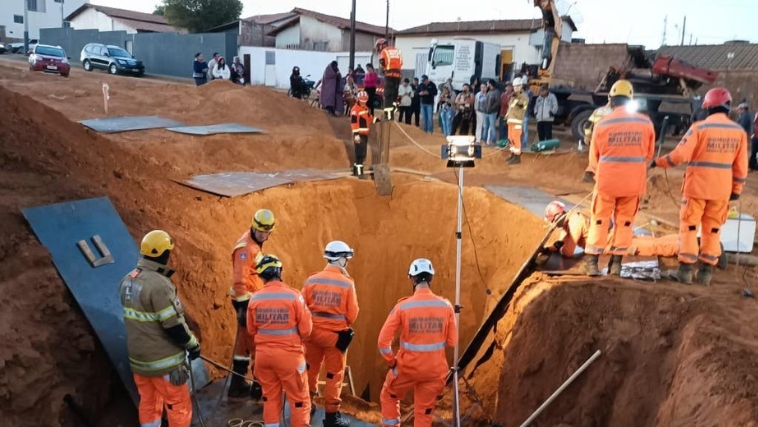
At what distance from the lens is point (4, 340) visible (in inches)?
198

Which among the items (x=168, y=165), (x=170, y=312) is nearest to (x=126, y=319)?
(x=170, y=312)

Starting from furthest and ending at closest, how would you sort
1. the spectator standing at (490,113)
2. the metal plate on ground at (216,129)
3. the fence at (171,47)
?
1. the fence at (171,47)
2. the spectator standing at (490,113)
3. the metal plate on ground at (216,129)

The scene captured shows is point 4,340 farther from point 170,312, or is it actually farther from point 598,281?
point 598,281

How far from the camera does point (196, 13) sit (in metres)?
45.3

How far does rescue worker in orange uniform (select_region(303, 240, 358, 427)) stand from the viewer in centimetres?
616

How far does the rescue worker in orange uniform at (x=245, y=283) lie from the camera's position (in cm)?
645

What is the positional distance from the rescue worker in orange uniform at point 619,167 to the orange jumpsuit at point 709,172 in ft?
1.31

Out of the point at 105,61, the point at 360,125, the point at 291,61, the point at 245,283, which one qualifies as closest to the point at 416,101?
the point at 360,125

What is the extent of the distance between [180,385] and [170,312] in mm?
737

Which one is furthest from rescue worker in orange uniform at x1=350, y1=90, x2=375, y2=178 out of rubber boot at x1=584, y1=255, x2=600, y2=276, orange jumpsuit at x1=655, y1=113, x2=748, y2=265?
orange jumpsuit at x1=655, y1=113, x2=748, y2=265

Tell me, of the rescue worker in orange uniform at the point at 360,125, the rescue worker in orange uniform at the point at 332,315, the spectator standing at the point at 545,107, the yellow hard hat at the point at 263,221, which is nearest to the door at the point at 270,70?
the spectator standing at the point at 545,107

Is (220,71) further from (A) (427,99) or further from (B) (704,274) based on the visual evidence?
(B) (704,274)

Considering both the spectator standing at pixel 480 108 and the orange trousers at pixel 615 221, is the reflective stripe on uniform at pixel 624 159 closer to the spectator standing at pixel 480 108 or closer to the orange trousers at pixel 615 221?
the orange trousers at pixel 615 221

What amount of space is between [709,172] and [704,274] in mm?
1239
